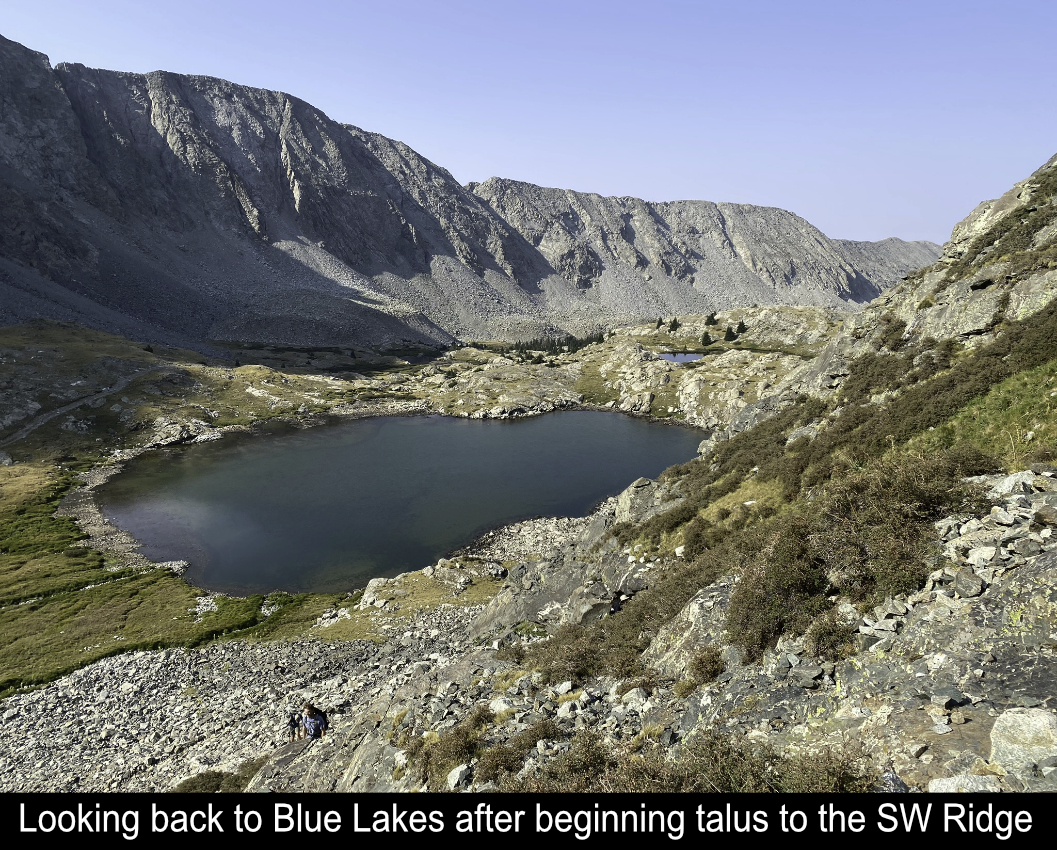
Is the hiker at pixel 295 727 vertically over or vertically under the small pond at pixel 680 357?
under

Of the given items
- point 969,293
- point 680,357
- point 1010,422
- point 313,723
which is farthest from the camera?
point 680,357

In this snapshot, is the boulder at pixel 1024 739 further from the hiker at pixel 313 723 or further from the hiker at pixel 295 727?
the hiker at pixel 295 727

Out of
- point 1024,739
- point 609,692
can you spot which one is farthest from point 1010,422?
point 609,692

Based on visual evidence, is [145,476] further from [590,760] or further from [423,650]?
[590,760]

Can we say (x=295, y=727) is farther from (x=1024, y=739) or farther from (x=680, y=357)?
(x=680, y=357)
